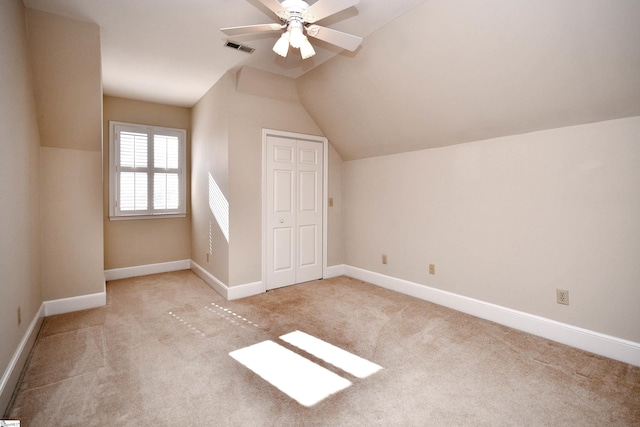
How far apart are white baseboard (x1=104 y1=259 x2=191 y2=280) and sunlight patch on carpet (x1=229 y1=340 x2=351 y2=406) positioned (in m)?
3.15

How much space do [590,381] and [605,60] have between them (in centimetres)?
222

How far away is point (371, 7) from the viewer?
2.49 metres

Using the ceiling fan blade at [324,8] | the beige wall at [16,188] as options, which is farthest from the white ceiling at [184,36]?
the beige wall at [16,188]

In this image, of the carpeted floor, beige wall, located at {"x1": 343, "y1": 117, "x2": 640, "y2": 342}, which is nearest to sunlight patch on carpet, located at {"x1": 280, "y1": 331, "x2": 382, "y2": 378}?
the carpeted floor

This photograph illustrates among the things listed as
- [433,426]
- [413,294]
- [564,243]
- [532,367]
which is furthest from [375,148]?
[433,426]

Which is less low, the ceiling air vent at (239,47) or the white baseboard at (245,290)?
the ceiling air vent at (239,47)

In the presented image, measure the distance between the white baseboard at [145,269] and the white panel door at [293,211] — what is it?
203cm

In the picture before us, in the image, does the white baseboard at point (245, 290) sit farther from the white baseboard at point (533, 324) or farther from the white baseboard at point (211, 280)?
the white baseboard at point (533, 324)

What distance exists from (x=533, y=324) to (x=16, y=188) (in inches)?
175

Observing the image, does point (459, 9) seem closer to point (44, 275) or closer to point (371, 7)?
point (371, 7)

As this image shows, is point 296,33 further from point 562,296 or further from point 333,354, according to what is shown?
point 562,296

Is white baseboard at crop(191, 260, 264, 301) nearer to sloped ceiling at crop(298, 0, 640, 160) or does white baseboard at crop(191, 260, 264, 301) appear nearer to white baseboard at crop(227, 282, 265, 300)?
white baseboard at crop(227, 282, 265, 300)

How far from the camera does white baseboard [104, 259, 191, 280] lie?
15.2 ft

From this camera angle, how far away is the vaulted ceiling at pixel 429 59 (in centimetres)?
213
